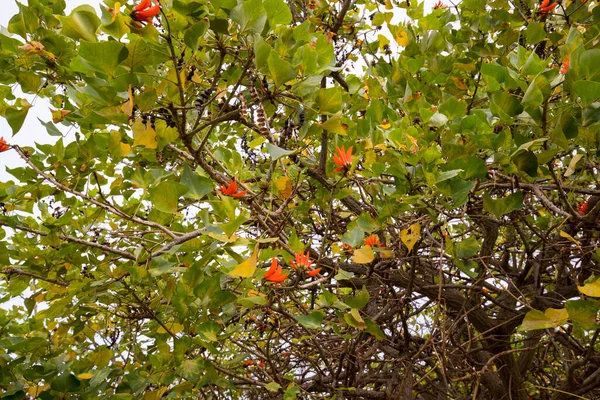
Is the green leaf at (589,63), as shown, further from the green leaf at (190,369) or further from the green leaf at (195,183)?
the green leaf at (190,369)

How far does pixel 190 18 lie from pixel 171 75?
0.54 ft

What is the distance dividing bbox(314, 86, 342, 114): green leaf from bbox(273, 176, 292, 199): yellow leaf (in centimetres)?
29

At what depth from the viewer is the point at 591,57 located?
109 centimetres

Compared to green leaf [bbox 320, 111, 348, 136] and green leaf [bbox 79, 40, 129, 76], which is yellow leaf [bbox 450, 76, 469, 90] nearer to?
green leaf [bbox 320, 111, 348, 136]

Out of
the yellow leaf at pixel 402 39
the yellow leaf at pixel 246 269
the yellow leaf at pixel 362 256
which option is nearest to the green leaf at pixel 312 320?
the yellow leaf at pixel 362 256

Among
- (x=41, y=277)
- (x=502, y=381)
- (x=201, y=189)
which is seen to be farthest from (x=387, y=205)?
(x=502, y=381)

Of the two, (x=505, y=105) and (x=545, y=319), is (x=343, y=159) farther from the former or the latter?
(x=545, y=319)

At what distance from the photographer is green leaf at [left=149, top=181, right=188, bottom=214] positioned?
1.15 meters

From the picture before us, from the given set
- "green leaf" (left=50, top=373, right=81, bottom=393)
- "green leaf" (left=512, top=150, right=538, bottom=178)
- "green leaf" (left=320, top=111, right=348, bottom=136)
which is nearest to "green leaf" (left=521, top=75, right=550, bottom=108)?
"green leaf" (left=512, top=150, right=538, bottom=178)

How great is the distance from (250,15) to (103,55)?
319 mm

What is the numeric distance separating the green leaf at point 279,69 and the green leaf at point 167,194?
353 mm

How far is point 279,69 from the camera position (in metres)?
1.04

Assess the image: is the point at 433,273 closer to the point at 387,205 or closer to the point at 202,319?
the point at 387,205

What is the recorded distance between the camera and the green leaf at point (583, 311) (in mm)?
1122
